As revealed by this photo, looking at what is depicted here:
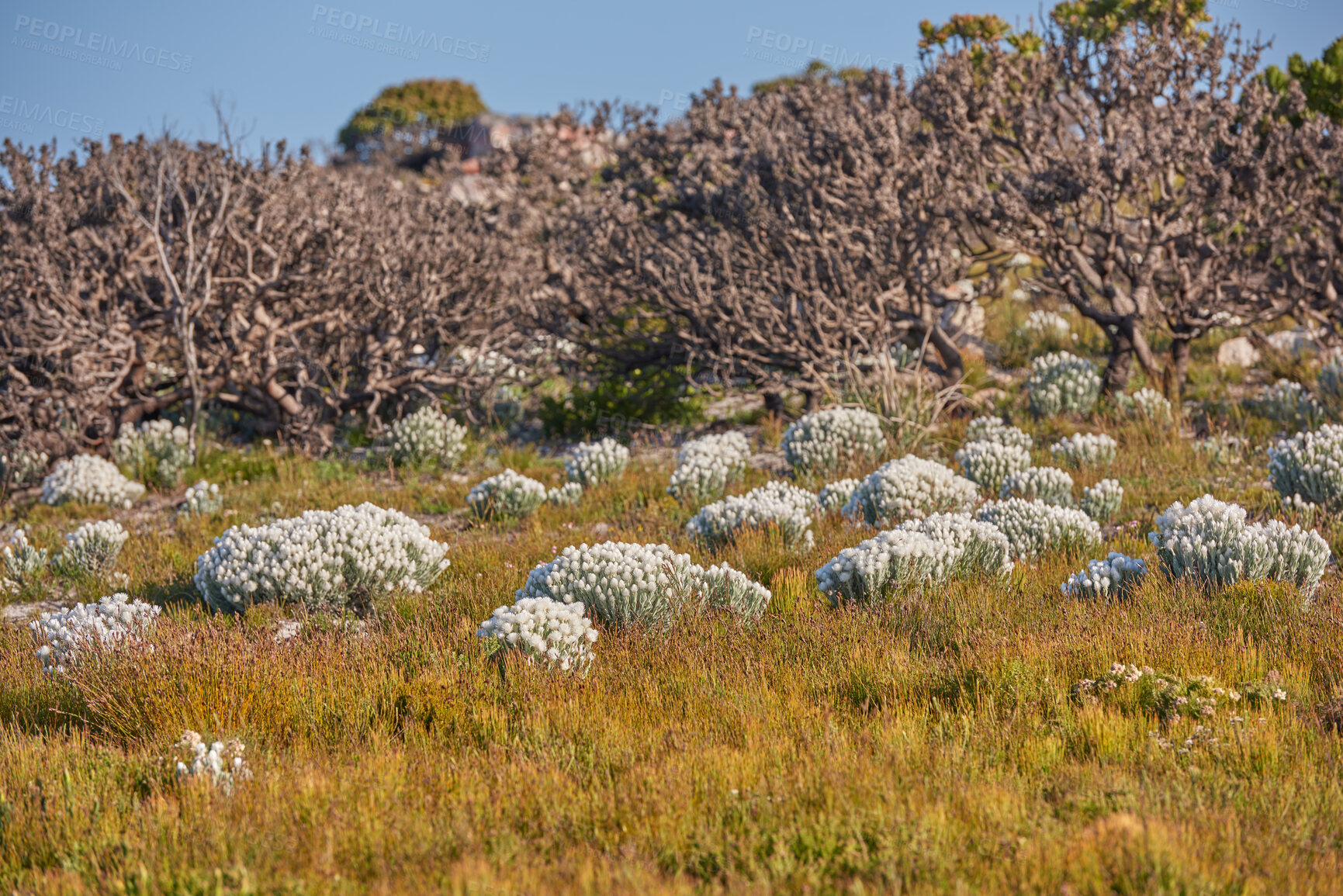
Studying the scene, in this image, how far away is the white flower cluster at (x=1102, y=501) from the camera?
7266mm

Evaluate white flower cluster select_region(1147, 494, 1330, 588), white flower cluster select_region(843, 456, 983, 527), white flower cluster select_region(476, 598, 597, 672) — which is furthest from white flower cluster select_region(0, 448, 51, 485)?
white flower cluster select_region(1147, 494, 1330, 588)

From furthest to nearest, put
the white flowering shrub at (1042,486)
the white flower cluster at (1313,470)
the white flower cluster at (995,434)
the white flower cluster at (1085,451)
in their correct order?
1. the white flower cluster at (995,434)
2. the white flower cluster at (1085,451)
3. the white flowering shrub at (1042,486)
4. the white flower cluster at (1313,470)

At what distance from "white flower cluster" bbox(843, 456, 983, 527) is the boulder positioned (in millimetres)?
7950

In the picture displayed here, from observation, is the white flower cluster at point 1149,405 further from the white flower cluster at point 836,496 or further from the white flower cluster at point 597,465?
the white flower cluster at point 597,465

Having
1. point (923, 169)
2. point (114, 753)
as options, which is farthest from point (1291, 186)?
point (114, 753)

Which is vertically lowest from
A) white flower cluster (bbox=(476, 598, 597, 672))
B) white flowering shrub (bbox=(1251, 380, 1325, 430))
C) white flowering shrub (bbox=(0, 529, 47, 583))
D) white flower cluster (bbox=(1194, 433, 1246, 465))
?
white flower cluster (bbox=(476, 598, 597, 672))

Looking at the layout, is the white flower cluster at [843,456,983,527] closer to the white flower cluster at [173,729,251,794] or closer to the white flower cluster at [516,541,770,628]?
the white flower cluster at [516,541,770,628]

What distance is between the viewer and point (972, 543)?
5.97 meters


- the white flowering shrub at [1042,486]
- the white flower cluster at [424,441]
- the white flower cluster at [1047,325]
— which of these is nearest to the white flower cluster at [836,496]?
the white flowering shrub at [1042,486]

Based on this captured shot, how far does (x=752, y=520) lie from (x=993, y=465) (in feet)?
8.48

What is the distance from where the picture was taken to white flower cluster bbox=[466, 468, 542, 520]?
335 inches

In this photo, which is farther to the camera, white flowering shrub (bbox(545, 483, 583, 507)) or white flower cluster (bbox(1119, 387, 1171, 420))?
white flower cluster (bbox(1119, 387, 1171, 420))

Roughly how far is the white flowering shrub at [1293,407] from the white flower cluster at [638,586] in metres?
7.31

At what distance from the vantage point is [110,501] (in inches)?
376
